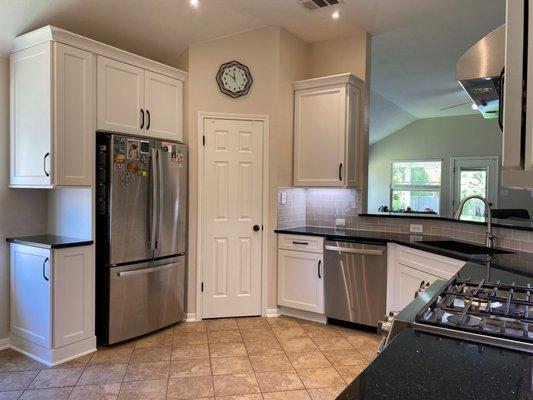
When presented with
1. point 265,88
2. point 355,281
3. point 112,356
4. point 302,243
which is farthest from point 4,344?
point 265,88

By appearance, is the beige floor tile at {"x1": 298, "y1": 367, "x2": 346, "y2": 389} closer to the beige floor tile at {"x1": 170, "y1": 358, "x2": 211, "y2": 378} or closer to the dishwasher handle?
the beige floor tile at {"x1": 170, "y1": 358, "x2": 211, "y2": 378}

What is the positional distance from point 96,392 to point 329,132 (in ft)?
9.78

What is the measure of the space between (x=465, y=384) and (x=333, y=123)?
344 centimetres

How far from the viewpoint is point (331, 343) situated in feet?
11.1

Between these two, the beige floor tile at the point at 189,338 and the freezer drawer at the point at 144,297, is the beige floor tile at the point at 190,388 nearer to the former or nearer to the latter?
the beige floor tile at the point at 189,338

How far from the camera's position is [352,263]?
12.0ft

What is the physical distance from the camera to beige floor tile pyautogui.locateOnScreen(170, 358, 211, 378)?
9.18 ft

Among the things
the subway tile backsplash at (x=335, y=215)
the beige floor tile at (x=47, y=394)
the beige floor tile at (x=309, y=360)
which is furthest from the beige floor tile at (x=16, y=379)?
the subway tile backsplash at (x=335, y=215)

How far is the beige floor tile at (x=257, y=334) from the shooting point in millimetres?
3472

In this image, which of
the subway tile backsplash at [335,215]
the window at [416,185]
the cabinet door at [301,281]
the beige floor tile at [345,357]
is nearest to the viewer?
the beige floor tile at [345,357]

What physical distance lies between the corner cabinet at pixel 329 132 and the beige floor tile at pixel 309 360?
1.65 metres

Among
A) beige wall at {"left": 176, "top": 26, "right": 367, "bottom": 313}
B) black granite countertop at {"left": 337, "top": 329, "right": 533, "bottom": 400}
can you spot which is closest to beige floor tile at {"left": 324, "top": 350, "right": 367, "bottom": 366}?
beige wall at {"left": 176, "top": 26, "right": 367, "bottom": 313}

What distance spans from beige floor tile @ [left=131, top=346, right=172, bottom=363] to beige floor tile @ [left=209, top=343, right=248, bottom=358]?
13.9 inches

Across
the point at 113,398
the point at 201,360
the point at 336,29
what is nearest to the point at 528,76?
the point at 113,398
